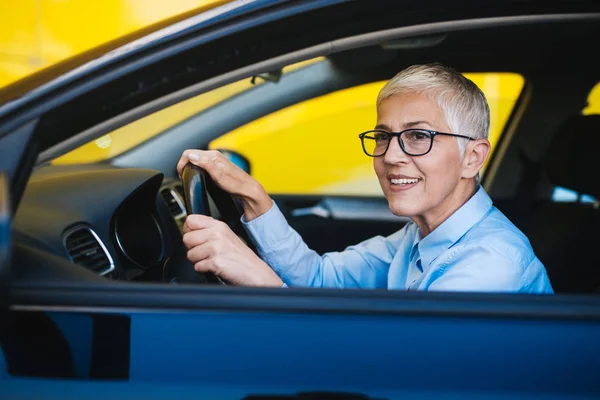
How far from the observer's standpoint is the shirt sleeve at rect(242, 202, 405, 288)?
180 centimetres

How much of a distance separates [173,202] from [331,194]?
58.3 inches

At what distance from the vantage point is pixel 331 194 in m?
3.54

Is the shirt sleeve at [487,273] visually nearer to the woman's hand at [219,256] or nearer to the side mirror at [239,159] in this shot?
the woman's hand at [219,256]

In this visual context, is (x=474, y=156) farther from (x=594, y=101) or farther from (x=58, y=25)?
(x=58, y=25)

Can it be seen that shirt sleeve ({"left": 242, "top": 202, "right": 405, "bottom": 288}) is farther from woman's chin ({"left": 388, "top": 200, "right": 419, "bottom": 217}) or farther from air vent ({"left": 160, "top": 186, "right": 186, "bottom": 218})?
air vent ({"left": 160, "top": 186, "right": 186, "bottom": 218})

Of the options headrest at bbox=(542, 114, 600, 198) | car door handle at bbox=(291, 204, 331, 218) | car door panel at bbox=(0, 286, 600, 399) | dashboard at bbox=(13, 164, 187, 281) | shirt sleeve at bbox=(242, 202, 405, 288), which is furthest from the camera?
car door handle at bbox=(291, 204, 331, 218)

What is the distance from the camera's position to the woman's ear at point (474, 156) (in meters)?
1.66

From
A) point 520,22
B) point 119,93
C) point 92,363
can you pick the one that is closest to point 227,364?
point 92,363

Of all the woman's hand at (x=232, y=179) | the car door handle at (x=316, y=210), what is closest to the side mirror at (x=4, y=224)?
the woman's hand at (x=232, y=179)

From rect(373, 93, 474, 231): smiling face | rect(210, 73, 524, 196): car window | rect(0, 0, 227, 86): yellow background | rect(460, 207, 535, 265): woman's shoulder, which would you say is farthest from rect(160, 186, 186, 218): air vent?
rect(0, 0, 227, 86): yellow background

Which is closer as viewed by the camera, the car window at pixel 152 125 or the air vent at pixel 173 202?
the car window at pixel 152 125

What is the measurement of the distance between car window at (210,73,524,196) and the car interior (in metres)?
0.06

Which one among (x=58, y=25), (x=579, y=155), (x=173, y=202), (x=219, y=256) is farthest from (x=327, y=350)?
(x=58, y=25)

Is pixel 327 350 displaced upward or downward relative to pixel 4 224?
downward
